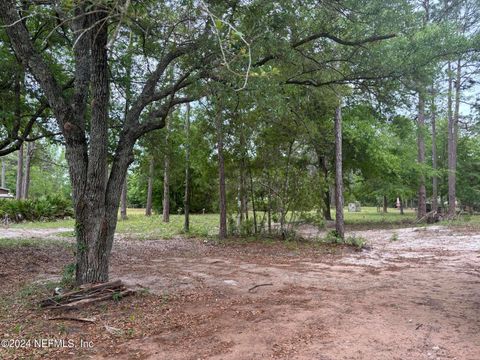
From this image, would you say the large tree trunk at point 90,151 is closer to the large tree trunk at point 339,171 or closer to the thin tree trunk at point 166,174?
the thin tree trunk at point 166,174

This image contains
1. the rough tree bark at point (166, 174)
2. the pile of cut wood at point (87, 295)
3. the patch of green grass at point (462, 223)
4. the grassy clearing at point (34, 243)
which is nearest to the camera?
the pile of cut wood at point (87, 295)

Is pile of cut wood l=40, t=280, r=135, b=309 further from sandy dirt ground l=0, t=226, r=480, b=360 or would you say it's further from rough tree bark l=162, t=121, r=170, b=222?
rough tree bark l=162, t=121, r=170, b=222

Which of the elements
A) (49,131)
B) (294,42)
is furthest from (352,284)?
(49,131)

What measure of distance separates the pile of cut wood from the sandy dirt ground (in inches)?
5.5

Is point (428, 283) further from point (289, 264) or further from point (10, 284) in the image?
point (10, 284)

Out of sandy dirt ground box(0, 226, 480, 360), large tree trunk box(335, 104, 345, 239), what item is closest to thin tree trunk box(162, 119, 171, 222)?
sandy dirt ground box(0, 226, 480, 360)

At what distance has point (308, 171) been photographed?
40.3 feet

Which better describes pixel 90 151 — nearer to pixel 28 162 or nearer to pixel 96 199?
pixel 96 199

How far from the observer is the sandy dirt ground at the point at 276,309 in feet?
12.0

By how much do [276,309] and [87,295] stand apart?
2437 millimetres

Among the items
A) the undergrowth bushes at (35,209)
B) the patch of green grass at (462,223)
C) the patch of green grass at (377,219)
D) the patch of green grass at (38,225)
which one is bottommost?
the patch of green grass at (38,225)

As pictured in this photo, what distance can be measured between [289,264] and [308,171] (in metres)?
4.57

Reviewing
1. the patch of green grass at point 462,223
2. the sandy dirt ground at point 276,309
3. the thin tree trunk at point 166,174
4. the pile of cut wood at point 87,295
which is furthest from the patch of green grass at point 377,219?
the pile of cut wood at point 87,295

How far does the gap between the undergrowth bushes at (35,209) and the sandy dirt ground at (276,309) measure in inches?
415
